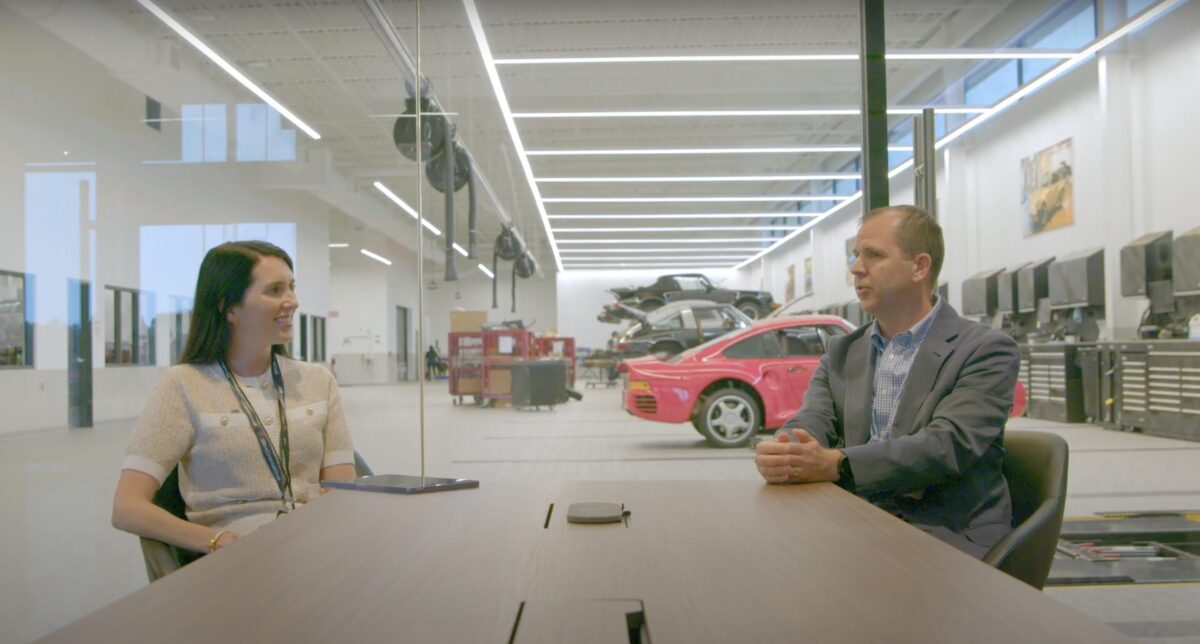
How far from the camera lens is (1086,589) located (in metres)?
2.75

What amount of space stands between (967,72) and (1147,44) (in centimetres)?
79

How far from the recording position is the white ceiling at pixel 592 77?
3.74 metres

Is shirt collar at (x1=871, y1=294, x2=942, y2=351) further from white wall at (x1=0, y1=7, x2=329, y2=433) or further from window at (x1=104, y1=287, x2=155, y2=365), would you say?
window at (x1=104, y1=287, x2=155, y2=365)

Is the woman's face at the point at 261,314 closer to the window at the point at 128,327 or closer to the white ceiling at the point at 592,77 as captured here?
the window at the point at 128,327

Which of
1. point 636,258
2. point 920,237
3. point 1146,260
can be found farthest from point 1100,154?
point 920,237

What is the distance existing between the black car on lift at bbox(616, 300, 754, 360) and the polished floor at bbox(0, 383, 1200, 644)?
41 cm

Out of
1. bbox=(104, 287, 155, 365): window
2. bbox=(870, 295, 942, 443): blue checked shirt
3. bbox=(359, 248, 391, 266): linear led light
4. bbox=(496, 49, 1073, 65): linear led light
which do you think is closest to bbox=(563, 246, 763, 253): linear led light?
bbox=(496, 49, 1073, 65): linear led light

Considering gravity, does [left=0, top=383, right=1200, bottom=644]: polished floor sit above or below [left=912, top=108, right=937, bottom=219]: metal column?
below

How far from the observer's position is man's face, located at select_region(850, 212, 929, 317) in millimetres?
1844

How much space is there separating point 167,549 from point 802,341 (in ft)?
13.5

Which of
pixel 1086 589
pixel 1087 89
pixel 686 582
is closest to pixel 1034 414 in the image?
pixel 1087 89

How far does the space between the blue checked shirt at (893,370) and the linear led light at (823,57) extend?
2.70 m

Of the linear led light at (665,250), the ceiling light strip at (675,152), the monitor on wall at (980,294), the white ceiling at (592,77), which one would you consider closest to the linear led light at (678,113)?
the white ceiling at (592,77)

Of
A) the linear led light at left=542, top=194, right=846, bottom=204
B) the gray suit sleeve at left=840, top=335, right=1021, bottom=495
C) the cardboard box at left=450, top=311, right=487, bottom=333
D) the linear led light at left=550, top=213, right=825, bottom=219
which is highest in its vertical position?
the linear led light at left=542, top=194, right=846, bottom=204
